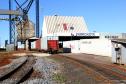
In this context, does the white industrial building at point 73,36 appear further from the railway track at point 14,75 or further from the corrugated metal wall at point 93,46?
the railway track at point 14,75

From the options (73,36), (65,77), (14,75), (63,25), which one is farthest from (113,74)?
(63,25)

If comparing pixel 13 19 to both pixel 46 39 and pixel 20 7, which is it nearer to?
pixel 20 7

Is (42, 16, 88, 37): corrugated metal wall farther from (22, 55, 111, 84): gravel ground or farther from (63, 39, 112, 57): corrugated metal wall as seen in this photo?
(22, 55, 111, 84): gravel ground

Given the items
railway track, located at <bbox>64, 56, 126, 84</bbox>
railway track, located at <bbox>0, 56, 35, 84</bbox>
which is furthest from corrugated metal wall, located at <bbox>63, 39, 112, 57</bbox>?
railway track, located at <bbox>0, 56, 35, 84</bbox>

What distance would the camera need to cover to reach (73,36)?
411ft

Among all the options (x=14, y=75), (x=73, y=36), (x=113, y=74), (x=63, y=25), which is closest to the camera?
(x=14, y=75)

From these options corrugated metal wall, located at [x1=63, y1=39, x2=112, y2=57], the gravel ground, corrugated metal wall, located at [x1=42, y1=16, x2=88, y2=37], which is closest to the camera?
the gravel ground

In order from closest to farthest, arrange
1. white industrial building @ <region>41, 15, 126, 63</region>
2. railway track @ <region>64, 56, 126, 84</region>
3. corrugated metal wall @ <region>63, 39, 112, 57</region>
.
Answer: railway track @ <region>64, 56, 126, 84</region> → corrugated metal wall @ <region>63, 39, 112, 57</region> → white industrial building @ <region>41, 15, 126, 63</region>

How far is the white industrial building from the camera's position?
2409 inches

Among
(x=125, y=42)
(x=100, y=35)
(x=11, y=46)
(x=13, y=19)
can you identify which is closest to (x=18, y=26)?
(x=13, y=19)

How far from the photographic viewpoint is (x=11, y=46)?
115938 millimetres

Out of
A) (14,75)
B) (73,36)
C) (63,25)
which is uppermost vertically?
(63,25)

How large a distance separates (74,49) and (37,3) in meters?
37.4

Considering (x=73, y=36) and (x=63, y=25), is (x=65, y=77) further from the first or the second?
(x=63, y=25)
